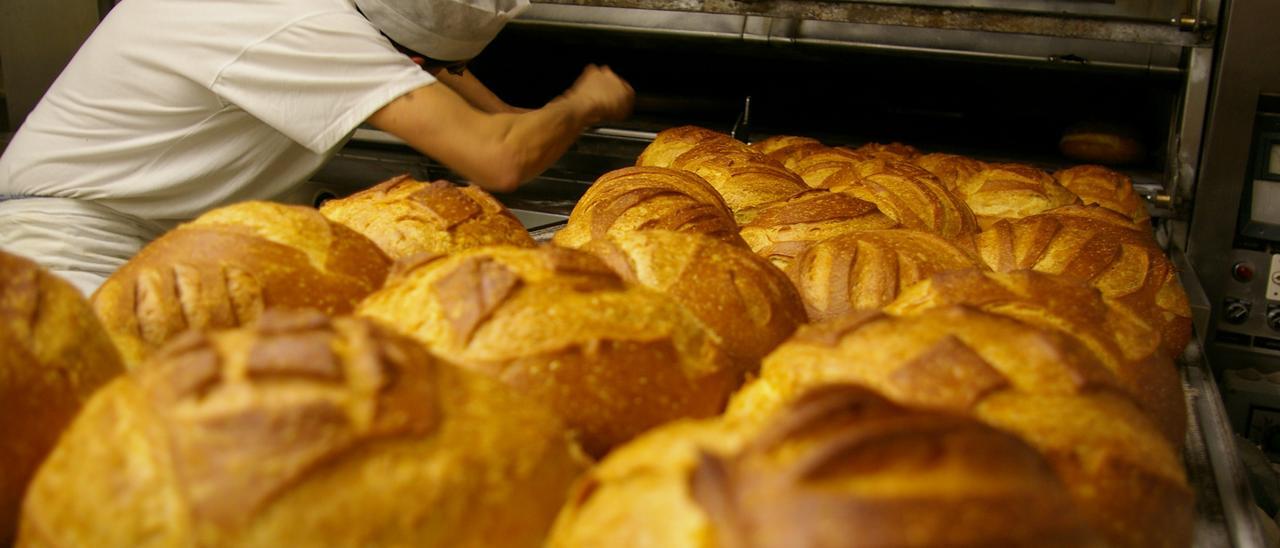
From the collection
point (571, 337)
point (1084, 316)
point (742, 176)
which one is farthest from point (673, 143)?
point (571, 337)

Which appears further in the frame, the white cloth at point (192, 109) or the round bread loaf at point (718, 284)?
the white cloth at point (192, 109)

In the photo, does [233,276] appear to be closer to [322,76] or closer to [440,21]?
[322,76]

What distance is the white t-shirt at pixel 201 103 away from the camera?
2.20 m

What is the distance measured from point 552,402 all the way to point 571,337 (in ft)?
0.23

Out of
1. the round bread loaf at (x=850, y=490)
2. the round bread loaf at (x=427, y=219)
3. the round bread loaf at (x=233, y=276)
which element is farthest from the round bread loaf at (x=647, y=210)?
the round bread loaf at (x=850, y=490)

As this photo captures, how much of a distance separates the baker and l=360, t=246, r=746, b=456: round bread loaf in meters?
1.22

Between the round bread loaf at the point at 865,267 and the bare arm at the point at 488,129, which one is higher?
the bare arm at the point at 488,129

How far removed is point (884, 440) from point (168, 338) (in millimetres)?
834

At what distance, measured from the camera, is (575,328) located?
101cm

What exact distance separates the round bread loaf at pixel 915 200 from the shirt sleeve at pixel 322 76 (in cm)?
111

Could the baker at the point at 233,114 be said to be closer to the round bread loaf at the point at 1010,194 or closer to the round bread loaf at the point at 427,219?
the round bread loaf at the point at 427,219

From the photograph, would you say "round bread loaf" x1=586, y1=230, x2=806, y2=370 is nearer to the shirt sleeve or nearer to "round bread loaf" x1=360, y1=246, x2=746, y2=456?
"round bread loaf" x1=360, y1=246, x2=746, y2=456

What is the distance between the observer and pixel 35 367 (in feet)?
2.71

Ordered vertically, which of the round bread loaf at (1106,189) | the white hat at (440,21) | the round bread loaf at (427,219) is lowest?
the round bread loaf at (1106,189)
